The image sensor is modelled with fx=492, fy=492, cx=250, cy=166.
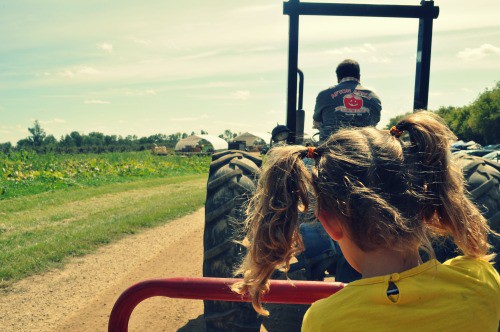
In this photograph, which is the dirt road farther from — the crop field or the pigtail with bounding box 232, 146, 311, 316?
the crop field

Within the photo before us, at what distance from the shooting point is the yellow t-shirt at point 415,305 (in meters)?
1.15

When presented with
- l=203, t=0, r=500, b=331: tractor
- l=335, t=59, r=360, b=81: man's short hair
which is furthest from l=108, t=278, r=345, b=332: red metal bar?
l=335, t=59, r=360, b=81: man's short hair

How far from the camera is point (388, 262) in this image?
134cm

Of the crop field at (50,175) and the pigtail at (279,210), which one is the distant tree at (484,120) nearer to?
the crop field at (50,175)

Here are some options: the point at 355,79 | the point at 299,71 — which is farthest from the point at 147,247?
the point at 355,79

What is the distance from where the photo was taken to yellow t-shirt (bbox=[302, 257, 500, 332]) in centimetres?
115

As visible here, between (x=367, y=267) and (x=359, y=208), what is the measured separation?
0.55 ft

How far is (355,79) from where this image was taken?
11.1 ft

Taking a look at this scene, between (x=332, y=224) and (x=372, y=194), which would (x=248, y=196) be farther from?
(x=372, y=194)

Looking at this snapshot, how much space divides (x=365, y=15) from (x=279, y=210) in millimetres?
2853

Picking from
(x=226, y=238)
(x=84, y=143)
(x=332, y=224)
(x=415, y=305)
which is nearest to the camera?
(x=415, y=305)

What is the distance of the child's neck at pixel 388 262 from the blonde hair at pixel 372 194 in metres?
0.03

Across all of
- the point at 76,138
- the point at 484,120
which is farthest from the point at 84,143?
the point at 484,120

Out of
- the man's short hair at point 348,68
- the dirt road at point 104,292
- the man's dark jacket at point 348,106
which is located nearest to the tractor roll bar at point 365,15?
the man's short hair at point 348,68
